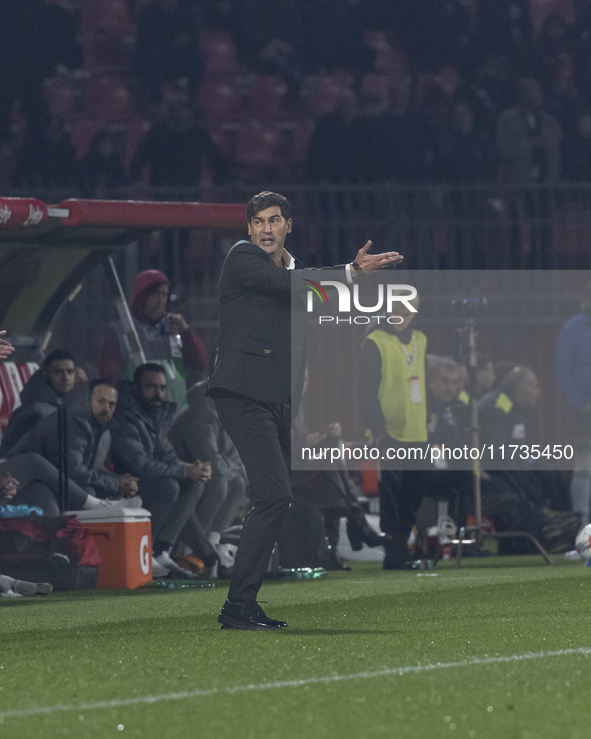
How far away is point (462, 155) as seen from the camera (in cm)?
1575

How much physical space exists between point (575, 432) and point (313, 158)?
450cm

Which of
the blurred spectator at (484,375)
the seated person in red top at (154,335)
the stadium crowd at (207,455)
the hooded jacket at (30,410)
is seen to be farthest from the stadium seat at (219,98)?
the hooded jacket at (30,410)

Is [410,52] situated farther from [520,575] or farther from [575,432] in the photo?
[520,575]

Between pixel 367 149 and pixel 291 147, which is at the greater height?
pixel 291 147

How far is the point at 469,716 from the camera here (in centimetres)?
371

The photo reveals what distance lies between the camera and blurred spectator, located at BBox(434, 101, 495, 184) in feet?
51.6

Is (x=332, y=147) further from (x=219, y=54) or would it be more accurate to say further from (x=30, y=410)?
(x=30, y=410)

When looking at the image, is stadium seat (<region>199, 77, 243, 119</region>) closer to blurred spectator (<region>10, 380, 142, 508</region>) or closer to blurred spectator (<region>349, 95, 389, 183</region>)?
blurred spectator (<region>349, 95, 389, 183</region>)

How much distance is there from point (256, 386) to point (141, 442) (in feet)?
13.6

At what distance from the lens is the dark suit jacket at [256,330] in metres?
5.84

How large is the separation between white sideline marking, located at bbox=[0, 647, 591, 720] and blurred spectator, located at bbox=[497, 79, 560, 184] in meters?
11.4

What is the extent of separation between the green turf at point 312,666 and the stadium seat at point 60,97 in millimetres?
9491

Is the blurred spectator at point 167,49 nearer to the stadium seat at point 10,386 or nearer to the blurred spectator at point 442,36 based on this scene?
the blurred spectator at point 442,36

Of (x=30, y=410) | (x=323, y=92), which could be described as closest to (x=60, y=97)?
(x=323, y=92)
